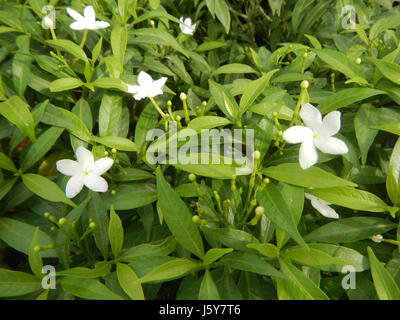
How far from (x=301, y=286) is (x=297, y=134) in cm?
30

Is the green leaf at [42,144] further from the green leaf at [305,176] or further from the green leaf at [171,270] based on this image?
the green leaf at [305,176]

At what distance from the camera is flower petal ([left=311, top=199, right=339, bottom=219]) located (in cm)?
71

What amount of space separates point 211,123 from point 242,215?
9.0 inches

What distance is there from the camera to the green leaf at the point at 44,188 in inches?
28.0

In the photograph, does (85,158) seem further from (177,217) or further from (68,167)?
(177,217)

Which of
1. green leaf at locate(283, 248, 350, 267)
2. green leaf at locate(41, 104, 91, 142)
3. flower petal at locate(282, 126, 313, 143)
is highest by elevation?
green leaf at locate(41, 104, 91, 142)

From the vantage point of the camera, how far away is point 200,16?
4.61ft

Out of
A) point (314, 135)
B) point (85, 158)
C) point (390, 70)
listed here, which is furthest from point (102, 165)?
point (390, 70)

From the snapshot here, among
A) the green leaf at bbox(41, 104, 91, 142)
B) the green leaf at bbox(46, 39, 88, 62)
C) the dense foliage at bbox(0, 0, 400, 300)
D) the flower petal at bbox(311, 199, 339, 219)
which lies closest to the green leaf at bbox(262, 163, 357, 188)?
the dense foliage at bbox(0, 0, 400, 300)

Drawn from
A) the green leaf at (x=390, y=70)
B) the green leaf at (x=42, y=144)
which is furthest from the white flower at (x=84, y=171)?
the green leaf at (x=390, y=70)

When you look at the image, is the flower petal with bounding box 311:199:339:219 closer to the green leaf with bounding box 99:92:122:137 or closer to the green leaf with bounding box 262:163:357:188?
the green leaf with bounding box 262:163:357:188

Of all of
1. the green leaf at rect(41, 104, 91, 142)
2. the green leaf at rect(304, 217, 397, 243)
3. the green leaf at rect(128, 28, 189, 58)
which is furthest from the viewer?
the green leaf at rect(128, 28, 189, 58)

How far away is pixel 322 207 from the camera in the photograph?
720mm

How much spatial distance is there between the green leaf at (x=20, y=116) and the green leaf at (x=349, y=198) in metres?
0.66
